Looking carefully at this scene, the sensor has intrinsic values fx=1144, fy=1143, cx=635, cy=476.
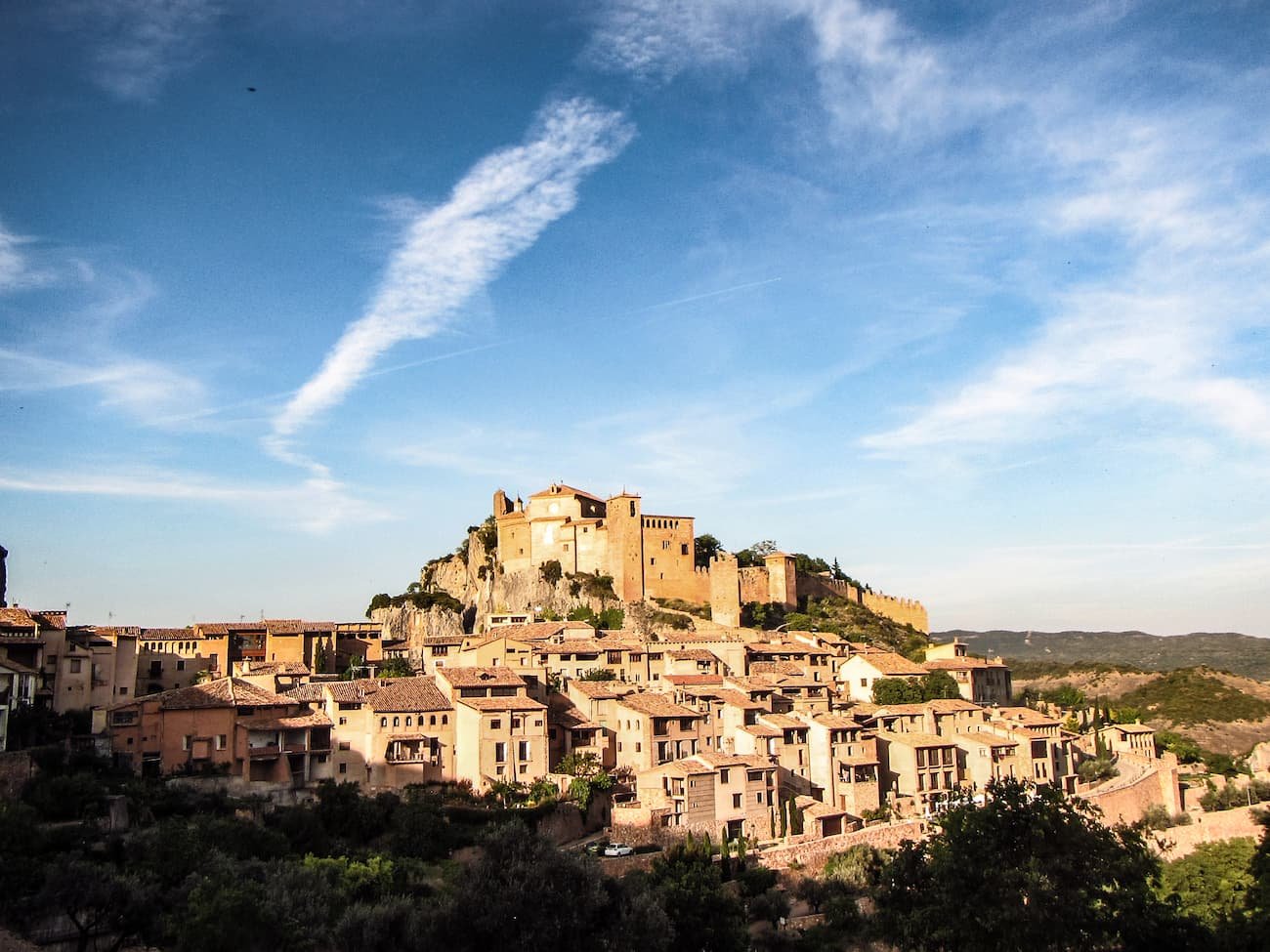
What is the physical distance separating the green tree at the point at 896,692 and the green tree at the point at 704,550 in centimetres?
2494

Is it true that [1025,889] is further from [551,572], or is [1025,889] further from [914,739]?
[551,572]

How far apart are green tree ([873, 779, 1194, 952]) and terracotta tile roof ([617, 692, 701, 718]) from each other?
18327mm

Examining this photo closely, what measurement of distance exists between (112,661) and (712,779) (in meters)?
25.8

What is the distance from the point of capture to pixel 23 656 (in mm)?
43625

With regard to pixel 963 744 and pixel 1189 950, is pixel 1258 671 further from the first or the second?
pixel 1189 950

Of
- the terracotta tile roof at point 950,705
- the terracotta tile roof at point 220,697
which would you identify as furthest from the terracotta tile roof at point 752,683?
the terracotta tile roof at point 220,697

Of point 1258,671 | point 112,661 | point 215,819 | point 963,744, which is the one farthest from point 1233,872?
point 1258,671

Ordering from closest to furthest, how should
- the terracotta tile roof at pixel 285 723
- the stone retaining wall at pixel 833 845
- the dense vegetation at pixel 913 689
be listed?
the stone retaining wall at pixel 833 845, the terracotta tile roof at pixel 285 723, the dense vegetation at pixel 913 689

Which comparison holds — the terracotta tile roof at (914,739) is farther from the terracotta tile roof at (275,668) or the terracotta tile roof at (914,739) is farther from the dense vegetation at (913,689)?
the terracotta tile roof at (275,668)

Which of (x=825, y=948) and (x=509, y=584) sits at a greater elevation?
(x=509, y=584)

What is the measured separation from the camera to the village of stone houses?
35375mm

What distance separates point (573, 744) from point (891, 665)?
19274 mm

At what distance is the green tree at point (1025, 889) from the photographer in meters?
23.1

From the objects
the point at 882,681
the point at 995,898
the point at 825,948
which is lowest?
the point at 825,948
